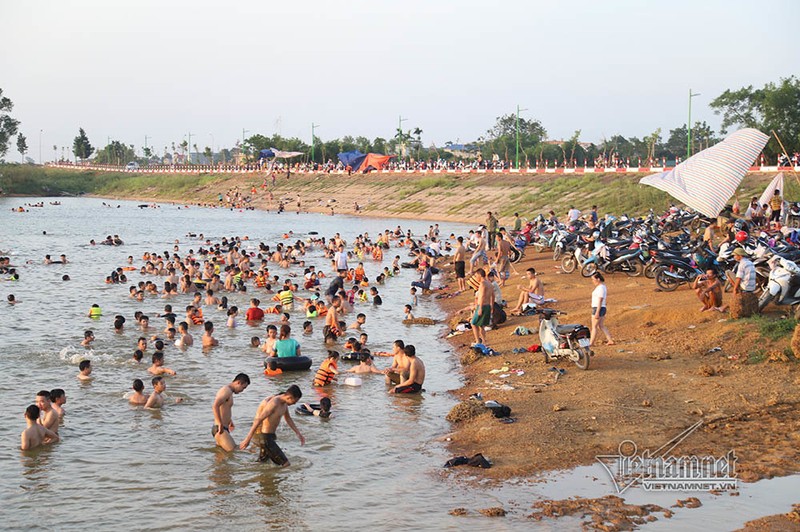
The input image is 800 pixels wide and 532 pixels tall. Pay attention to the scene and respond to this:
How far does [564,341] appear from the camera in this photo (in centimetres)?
1405

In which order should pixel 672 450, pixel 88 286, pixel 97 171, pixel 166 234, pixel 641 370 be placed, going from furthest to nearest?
1. pixel 97 171
2. pixel 166 234
3. pixel 88 286
4. pixel 641 370
5. pixel 672 450

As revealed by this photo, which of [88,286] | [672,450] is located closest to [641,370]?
[672,450]

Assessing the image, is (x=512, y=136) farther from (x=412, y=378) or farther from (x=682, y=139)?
(x=412, y=378)

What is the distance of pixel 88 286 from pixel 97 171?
10379 centimetres

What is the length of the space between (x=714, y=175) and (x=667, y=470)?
10.6 m

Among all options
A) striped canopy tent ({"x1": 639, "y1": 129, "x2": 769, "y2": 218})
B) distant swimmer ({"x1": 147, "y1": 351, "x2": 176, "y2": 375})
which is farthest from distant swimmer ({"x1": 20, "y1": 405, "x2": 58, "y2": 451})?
striped canopy tent ({"x1": 639, "y1": 129, "x2": 769, "y2": 218})

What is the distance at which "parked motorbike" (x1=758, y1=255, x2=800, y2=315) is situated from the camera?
14.5 m

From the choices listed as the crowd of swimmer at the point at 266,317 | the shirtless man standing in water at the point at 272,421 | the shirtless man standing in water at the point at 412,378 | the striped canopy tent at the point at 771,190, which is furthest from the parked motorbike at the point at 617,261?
the shirtless man standing in water at the point at 272,421

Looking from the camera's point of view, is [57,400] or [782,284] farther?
[782,284]

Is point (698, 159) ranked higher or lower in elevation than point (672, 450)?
higher

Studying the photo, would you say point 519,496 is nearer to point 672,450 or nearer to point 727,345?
point 672,450

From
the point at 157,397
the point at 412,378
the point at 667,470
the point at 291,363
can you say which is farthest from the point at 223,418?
the point at 667,470

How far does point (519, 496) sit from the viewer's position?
895 centimetres

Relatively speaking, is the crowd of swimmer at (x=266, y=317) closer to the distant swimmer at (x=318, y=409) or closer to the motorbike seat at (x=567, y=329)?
the distant swimmer at (x=318, y=409)
